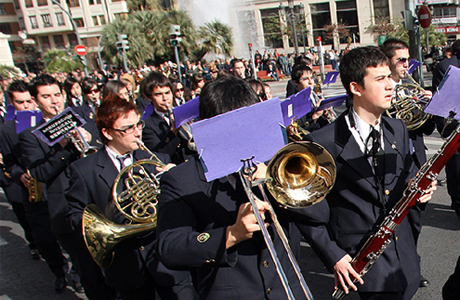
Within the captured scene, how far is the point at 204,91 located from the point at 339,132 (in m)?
1.05

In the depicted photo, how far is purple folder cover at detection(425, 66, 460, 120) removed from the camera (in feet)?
7.60

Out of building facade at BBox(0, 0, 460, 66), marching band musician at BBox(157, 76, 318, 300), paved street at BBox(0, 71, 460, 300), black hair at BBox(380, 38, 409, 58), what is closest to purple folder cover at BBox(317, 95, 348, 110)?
black hair at BBox(380, 38, 409, 58)

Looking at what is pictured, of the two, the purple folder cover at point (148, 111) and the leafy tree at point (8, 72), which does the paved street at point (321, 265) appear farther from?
the leafy tree at point (8, 72)

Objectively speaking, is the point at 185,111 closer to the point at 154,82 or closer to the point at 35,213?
the point at 154,82

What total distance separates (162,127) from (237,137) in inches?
121

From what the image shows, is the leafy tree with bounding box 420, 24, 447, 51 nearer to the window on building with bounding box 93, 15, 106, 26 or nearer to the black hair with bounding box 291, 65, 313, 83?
the black hair with bounding box 291, 65, 313, 83

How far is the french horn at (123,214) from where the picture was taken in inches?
98.5

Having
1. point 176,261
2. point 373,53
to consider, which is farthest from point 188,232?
point 373,53

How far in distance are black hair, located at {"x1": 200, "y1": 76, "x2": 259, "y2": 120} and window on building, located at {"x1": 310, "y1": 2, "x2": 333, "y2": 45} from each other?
50.8 m

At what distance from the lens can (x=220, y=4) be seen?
5959 centimetres

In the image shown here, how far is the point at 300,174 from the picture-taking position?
5.61ft

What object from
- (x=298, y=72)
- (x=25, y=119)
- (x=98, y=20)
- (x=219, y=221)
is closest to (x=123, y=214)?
(x=219, y=221)

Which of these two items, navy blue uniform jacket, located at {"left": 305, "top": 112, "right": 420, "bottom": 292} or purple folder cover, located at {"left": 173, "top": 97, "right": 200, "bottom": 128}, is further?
purple folder cover, located at {"left": 173, "top": 97, "right": 200, "bottom": 128}

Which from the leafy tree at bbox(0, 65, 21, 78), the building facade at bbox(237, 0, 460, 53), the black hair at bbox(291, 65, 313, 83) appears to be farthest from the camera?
the building facade at bbox(237, 0, 460, 53)
